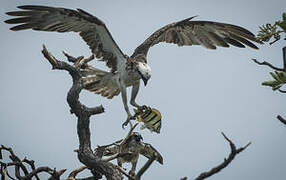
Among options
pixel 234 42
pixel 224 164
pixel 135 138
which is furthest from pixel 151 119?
pixel 234 42

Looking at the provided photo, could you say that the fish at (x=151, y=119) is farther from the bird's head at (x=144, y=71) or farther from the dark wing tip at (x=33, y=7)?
the dark wing tip at (x=33, y=7)

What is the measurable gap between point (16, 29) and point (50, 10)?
0.61 metres

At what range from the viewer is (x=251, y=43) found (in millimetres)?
8398

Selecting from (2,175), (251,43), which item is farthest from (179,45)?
(2,175)

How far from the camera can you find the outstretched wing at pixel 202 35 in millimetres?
8422

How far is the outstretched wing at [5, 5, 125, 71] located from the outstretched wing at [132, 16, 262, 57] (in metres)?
0.77

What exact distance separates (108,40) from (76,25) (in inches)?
21.8

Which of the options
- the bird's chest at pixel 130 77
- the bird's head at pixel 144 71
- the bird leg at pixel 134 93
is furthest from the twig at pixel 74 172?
the bird's chest at pixel 130 77

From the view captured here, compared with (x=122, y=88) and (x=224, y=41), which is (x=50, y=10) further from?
(x=224, y=41)

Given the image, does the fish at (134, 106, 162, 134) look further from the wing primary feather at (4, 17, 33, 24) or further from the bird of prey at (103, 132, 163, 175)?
the wing primary feather at (4, 17, 33, 24)

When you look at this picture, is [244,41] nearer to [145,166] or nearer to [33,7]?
[33,7]

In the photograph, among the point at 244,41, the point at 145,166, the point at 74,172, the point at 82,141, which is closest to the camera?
the point at 145,166

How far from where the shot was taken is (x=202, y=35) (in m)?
8.95

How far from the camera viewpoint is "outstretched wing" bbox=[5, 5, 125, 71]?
23.6ft
